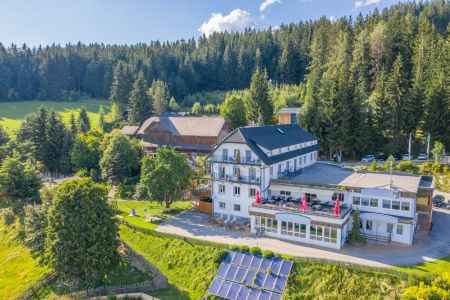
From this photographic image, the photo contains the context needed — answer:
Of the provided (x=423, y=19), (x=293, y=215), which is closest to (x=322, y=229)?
(x=293, y=215)

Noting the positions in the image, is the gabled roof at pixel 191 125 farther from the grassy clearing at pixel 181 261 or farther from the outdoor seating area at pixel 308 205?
the grassy clearing at pixel 181 261

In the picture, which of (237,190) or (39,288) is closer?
(39,288)

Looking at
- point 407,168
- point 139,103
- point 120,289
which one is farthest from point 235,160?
point 139,103

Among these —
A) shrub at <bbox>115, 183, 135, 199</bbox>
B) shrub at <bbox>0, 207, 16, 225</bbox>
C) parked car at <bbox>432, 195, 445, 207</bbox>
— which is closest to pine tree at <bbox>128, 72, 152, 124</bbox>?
shrub at <bbox>115, 183, 135, 199</bbox>

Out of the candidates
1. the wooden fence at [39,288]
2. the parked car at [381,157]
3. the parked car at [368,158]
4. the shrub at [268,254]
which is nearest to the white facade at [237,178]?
the shrub at [268,254]

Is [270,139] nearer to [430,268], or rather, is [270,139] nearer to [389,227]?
[389,227]

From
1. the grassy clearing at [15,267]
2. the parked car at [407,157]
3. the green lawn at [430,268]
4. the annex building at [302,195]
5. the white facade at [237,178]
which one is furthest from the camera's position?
the parked car at [407,157]

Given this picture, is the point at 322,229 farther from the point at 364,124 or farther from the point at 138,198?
the point at 364,124
